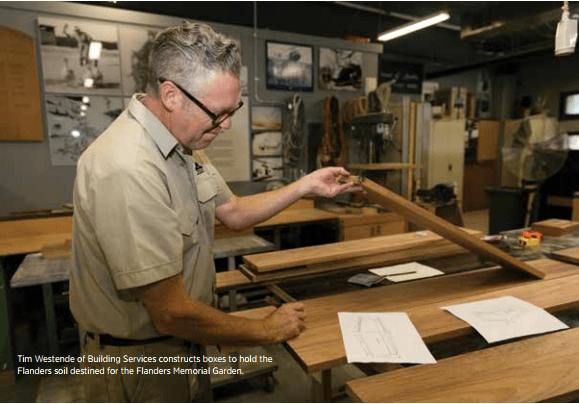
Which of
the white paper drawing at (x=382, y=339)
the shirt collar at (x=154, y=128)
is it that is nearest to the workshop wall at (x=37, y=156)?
the shirt collar at (x=154, y=128)

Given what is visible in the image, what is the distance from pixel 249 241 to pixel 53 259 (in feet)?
4.34

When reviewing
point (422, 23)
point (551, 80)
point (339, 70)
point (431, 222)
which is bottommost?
point (431, 222)

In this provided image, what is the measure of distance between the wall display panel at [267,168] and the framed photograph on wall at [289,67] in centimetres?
79

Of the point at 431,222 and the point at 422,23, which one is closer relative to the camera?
the point at 431,222

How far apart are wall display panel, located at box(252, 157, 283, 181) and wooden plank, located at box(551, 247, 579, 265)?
295 cm

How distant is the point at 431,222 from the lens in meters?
1.38

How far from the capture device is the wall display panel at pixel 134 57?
3420 millimetres

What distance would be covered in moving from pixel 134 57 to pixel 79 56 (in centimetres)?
45

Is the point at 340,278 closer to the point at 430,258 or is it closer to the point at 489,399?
the point at 430,258

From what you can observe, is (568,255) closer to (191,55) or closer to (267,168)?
(191,55)

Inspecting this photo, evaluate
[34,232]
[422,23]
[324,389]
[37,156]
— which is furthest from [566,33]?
[37,156]

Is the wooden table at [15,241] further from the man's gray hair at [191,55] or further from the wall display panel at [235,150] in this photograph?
the man's gray hair at [191,55]

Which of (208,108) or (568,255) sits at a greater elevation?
(208,108)

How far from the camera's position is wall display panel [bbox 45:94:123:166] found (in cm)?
322
